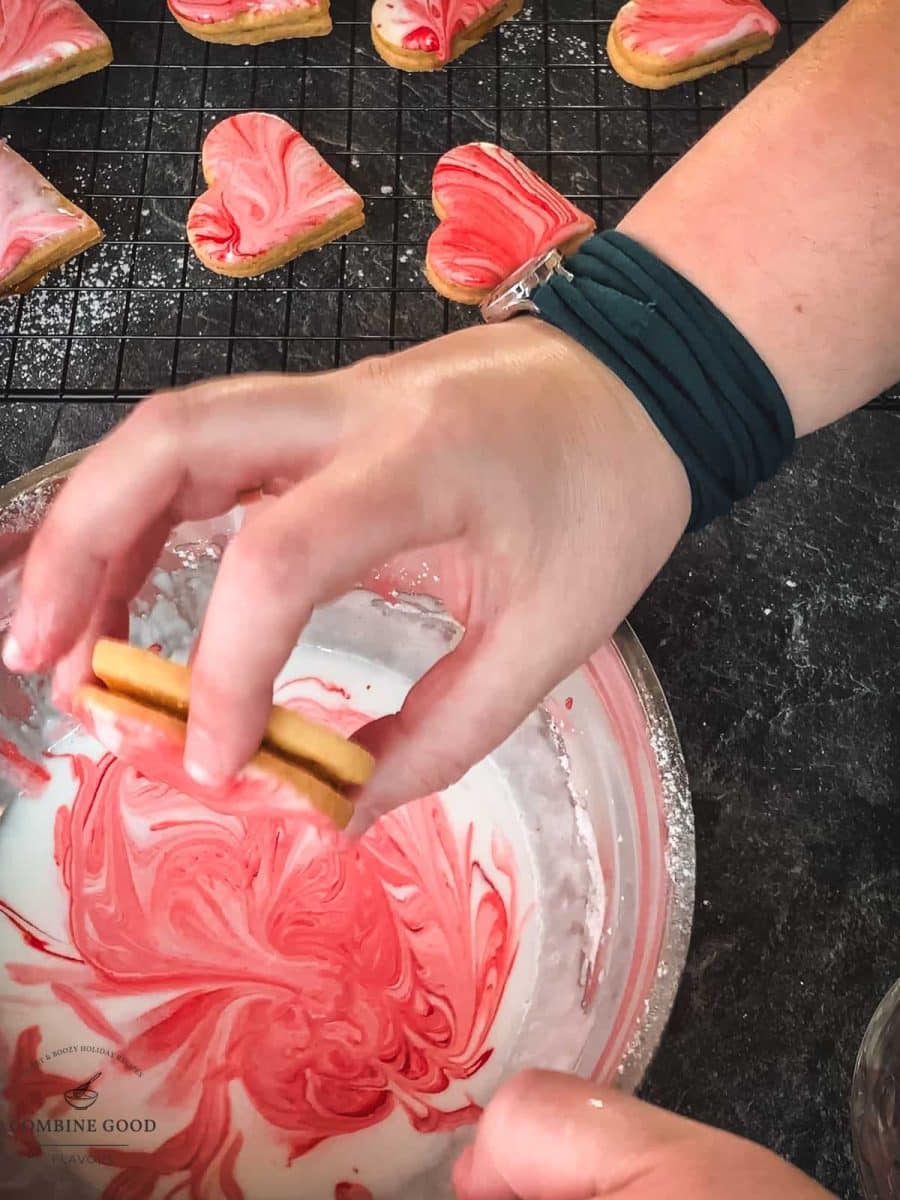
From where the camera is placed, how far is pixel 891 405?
3.59ft

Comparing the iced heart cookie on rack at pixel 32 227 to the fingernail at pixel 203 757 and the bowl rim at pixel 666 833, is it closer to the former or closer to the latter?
the bowl rim at pixel 666 833

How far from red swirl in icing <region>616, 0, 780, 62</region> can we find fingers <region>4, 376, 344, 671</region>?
0.80 metres

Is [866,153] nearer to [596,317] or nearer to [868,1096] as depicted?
[596,317]

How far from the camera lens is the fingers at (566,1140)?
509 mm

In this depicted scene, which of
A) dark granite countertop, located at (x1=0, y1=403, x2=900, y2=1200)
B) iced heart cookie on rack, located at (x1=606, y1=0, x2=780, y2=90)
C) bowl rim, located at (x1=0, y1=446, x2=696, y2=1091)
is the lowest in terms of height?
dark granite countertop, located at (x1=0, y1=403, x2=900, y2=1200)

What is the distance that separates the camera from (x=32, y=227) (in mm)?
1110

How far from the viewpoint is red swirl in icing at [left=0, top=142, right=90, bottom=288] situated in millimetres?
1104

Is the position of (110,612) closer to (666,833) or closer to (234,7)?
(666,833)

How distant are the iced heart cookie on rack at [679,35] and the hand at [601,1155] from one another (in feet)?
3.51

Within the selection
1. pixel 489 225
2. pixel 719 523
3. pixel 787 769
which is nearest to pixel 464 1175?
pixel 787 769

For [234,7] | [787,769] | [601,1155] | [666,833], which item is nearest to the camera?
[601,1155]

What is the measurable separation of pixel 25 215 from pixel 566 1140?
101 centimetres

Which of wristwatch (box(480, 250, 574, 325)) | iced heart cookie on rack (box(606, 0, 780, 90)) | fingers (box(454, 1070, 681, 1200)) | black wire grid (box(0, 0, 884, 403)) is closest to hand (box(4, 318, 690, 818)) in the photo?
wristwatch (box(480, 250, 574, 325))

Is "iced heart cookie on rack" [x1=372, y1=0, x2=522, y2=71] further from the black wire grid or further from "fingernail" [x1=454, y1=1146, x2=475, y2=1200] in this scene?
"fingernail" [x1=454, y1=1146, x2=475, y2=1200]
